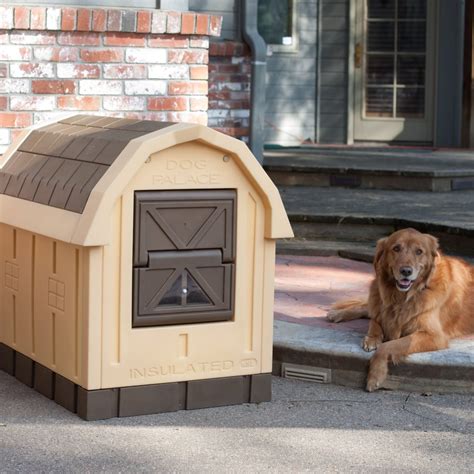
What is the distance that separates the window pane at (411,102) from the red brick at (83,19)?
833cm

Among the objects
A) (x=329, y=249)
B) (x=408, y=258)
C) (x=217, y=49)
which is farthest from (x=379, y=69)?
(x=408, y=258)

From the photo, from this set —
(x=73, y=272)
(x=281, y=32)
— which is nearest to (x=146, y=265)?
(x=73, y=272)

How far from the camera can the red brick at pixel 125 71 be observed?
7.69 m

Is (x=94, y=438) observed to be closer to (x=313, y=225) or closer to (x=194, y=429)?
(x=194, y=429)

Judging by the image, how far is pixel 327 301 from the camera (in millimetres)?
7711

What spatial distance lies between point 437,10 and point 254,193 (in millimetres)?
9774

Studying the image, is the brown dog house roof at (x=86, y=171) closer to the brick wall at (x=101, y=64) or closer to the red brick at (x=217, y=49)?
the brick wall at (x=101, y=64)

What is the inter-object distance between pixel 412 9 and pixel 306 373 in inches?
373

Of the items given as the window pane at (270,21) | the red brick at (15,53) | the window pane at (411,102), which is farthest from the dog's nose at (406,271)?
the window pane at (411,102)

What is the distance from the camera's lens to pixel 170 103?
788 cm

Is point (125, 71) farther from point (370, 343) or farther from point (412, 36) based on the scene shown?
point (412, 36)

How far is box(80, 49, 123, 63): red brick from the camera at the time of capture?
760 cm

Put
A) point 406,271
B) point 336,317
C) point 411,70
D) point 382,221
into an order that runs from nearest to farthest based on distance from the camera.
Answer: point 406,271 → point 336,317 → point 382,221 → point 411,70

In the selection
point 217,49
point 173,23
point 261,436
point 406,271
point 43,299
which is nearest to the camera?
point 261,436
